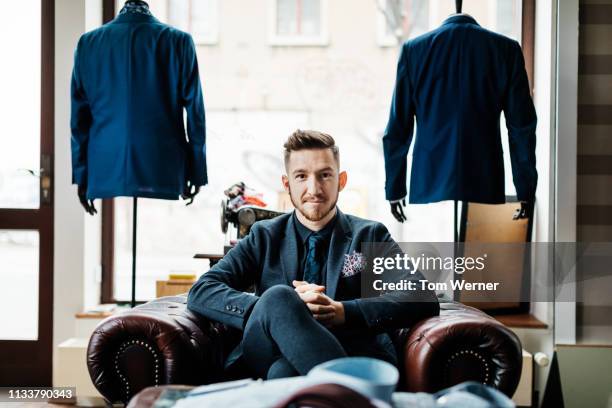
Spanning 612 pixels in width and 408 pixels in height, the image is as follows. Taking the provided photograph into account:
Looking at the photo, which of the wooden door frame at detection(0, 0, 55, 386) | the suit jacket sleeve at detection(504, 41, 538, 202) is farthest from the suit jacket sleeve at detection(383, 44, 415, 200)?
the wooden door frame at detection(0, 0, 55, 386)

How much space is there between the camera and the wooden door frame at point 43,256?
2904mm

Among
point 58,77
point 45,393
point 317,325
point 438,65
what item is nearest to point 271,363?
point 317,325

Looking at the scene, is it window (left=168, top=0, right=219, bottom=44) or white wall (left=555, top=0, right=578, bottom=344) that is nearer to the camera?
white wall (left=555, top=0, right=578, bottom=344)

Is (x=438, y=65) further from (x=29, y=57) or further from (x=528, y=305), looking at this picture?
(x=29, y=57)

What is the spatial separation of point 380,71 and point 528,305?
1336 mm

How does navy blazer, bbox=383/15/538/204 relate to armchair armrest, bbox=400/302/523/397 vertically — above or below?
above

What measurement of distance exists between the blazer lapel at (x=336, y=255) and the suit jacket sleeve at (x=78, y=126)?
1184 millimetres

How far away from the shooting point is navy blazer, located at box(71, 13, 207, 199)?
2529mm

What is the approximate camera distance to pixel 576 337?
8.42ft

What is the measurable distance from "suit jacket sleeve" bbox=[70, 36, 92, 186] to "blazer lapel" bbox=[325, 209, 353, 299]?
1.18 m

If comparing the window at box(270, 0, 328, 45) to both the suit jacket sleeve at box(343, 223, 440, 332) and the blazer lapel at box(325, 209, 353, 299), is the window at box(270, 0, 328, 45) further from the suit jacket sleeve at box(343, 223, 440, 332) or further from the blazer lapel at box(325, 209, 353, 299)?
the suit jacket sleeve at box(343, 223, 440, 332)

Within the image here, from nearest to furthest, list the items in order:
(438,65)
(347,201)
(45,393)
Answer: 1. (438,65)
2. (45,393)
3. (347,201)

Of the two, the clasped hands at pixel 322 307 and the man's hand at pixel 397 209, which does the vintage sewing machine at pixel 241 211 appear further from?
the clasped hands at pixel 322 307

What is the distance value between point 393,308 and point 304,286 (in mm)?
263
